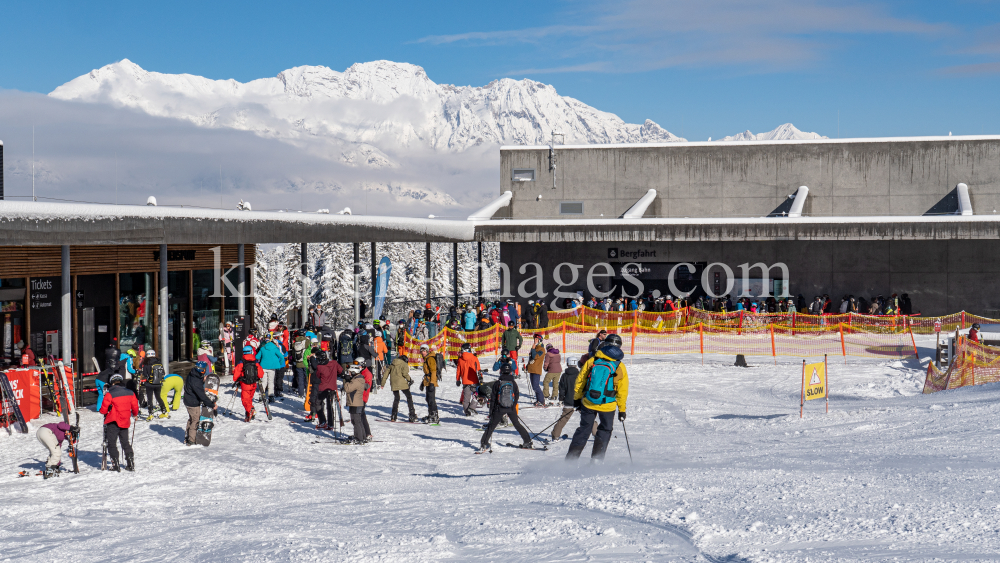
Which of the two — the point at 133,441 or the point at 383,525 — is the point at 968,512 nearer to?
the point at 383,525

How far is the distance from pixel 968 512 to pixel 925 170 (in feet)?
110

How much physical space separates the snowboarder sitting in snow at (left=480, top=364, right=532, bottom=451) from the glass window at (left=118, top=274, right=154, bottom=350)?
11.6 metres

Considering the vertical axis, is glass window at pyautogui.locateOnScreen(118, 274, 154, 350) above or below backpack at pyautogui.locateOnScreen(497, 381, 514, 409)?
above

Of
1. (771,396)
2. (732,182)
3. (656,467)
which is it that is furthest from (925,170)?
(656,467)

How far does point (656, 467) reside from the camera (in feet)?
33.1

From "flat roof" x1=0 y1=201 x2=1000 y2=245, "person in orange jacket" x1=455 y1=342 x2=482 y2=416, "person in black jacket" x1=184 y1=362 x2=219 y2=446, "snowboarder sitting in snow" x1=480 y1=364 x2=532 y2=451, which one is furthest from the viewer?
"person in orange jacket" x1=455 y1=342 x2=482 y2=416

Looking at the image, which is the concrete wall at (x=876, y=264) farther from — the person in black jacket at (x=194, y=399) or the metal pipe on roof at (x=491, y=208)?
the person in black jacket at (x=194, y=399)

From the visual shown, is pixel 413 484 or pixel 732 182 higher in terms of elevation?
pixel 732 182

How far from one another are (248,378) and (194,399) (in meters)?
1.75

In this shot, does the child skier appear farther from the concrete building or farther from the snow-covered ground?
the concrete building

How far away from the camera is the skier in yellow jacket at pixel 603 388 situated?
31.7ft

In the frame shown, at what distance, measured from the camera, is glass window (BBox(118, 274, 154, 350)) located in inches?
794

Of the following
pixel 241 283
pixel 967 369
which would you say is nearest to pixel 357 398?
pixel 241 283

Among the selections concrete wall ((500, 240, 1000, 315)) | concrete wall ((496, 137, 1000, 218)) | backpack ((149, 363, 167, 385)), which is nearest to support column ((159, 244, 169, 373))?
backpack ((149, 363, 167, 385))
